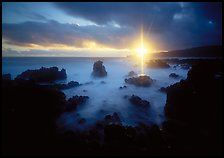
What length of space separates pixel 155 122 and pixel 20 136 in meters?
11.4

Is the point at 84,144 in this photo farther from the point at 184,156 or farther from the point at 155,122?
the point at 155,122

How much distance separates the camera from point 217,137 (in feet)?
39.1

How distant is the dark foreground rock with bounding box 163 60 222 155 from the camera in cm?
1166

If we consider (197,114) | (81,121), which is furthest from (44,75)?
(197,114)

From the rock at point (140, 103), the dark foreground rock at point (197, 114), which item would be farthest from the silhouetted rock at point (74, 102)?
the dark foreground rock at point (197, 114)

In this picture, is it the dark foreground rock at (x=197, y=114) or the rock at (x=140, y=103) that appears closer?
the dark foreground rock at (x=197, y=114)

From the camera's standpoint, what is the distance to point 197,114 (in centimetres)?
1412

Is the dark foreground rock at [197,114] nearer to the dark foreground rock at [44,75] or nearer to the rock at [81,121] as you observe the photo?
the rock at [81,121]

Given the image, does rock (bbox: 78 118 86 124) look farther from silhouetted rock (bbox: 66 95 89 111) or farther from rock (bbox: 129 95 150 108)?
rock (bbox: 129 95 150 108)

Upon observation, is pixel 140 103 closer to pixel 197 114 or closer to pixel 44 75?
pixel 197 114

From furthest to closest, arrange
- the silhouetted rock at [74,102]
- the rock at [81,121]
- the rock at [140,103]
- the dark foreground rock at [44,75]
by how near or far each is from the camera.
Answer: the dark foreground rock at [44,75]
the rock at [140,103]
the silhouetted rock at [74,102]
the rock at [81,121]

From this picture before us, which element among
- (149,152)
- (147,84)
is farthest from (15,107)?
(147,84)

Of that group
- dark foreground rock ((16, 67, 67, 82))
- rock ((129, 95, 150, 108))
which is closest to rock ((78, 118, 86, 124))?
rock ((129, 95, 150, 108))

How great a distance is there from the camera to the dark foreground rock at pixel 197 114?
38.3 feet
